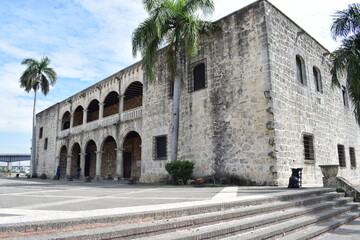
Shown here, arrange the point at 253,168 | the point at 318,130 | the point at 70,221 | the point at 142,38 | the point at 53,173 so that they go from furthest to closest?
the point at 53,173
the point at 318,130
the point at 142,38
the point at 253,168
the point at 70,221

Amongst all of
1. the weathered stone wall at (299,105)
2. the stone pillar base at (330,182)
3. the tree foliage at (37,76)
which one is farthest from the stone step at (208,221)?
the tree foliage at (37,76)

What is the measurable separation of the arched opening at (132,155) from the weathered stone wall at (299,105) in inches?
470

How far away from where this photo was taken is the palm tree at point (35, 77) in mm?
27359

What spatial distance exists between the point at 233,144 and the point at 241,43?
4.22m

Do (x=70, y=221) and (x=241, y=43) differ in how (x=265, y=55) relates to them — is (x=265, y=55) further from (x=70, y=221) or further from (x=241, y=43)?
(x=70, y=221)

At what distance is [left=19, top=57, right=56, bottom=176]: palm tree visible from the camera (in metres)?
27.4

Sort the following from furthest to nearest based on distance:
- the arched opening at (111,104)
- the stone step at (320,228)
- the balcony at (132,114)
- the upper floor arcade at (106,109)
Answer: the arched opening at (111,104) → the upper floor arcade at (106,109) → the balcony at (132,114) → the stone step at (320,228)

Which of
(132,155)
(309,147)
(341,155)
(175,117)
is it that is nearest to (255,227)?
(175,117)

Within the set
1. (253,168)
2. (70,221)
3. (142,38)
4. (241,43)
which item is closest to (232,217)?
(70,221)

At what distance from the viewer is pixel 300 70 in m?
12.6

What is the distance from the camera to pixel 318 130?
12.6 metres

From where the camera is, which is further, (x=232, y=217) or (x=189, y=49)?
(x=189, y=49)

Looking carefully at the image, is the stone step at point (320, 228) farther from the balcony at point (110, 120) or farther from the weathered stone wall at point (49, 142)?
the weathered stone wall at point (49, 142)

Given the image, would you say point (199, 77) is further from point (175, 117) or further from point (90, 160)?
point (90, 160)
